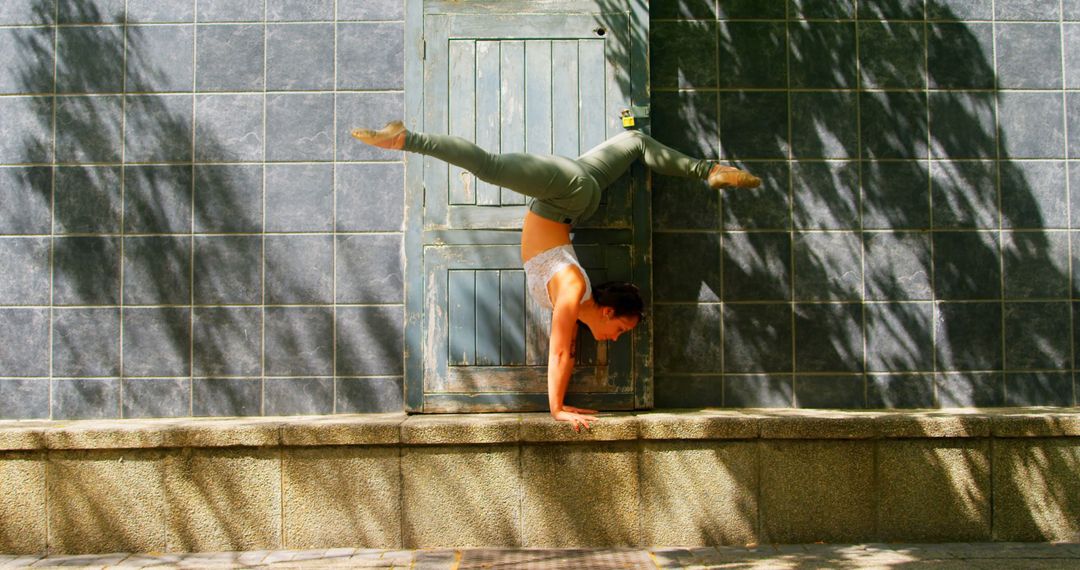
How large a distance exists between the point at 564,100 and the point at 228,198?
78.7 inches

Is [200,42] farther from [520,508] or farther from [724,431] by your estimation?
[724,431]

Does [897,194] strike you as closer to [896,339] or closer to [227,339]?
[896,339]

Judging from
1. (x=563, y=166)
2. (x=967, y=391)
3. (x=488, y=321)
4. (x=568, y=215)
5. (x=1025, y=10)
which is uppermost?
(x=1025, y=10)

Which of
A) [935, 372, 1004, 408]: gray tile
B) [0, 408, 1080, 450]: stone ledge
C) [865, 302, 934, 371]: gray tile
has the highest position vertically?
[865, 302, 934, 371]: gray tile

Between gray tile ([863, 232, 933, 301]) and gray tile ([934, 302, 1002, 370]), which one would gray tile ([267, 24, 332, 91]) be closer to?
gray tile ([863, 232, 933, 301])

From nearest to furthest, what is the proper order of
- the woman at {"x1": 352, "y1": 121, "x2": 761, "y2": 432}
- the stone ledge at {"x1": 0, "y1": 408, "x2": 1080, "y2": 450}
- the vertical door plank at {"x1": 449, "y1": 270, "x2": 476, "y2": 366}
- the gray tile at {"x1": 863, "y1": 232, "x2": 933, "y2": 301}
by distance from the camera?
1. the woman at {"x1": 352, "y1": 121, "x2": 761, "y2": 432}
2. the stone ledge at {"x1": 0, "y1": 408, "x2": 1080, "y2": 450}
3. the vertical door plank at {"x1": 449, "y1": 270, "x2": 476, "y2": 366}
4. the gray tile at {"x1": 863, "y1": 232, "x2": 933, "y2": 301}

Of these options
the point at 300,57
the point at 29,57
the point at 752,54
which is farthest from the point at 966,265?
the point at 29,57

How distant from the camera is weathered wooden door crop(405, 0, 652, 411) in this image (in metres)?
4.21

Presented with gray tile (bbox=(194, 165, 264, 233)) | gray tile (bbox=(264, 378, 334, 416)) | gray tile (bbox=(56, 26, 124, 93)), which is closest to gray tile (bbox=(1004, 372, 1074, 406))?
gray tile (bbox=(264, 378, 334, 416))

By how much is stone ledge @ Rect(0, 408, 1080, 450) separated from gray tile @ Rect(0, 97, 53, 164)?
1.55 m

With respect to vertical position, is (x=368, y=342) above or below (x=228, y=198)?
below

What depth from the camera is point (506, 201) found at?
4238 millimetres

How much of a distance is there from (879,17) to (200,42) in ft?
13.0

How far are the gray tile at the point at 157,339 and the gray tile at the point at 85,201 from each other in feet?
1.76
